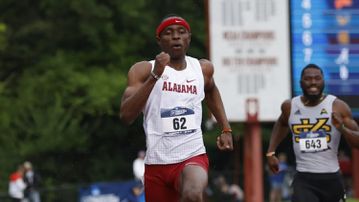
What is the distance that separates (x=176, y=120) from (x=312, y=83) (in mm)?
2251

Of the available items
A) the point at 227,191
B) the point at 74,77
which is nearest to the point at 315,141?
the point at 227,191

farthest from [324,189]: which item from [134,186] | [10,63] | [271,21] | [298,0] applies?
[10,63]

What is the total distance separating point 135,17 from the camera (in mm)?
36500

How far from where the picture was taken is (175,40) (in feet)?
28.1

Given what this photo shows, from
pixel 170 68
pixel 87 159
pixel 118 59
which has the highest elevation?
pixel 170 68

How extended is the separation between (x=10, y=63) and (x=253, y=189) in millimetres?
17026

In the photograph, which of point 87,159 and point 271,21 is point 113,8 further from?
point 271,21

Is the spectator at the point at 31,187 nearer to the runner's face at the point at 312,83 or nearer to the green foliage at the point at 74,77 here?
the green foliage at the point at 74,77

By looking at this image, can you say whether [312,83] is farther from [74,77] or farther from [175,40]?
[74,77]

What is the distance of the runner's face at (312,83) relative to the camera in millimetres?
10367

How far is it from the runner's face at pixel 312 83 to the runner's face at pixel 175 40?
213 centimetres

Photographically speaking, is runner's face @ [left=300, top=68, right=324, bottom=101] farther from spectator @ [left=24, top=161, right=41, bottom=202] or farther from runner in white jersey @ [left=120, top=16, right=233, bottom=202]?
spectator @ [left=24, top=161, right=41, bottom=202]

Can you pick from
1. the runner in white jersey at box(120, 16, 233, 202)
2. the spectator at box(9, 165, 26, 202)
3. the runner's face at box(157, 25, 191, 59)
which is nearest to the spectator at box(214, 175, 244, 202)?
the spectator at box(9, 165, 26, 202)

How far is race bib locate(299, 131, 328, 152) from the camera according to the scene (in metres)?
10.4
